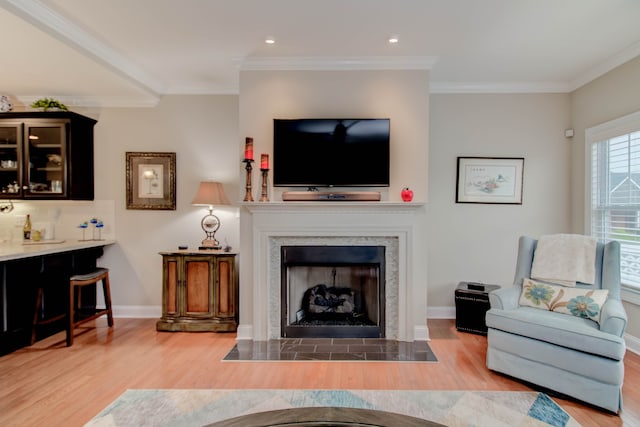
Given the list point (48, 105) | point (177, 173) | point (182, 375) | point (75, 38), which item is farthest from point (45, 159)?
point (182, 375)

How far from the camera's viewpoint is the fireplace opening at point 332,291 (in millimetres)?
3447

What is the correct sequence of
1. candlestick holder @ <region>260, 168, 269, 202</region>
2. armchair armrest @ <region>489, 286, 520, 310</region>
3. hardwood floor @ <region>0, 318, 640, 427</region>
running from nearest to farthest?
hardwood floor @ <region>0, 318, 640, 427</region> < armchair armrest @ <region>489, 286, 520, 310</region> < candlestick holder @ <region>260, 168, 269, 202</region>

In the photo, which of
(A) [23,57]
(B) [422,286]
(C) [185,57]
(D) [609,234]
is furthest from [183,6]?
(D) [609,234]

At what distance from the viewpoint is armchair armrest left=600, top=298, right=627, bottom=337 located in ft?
7.53

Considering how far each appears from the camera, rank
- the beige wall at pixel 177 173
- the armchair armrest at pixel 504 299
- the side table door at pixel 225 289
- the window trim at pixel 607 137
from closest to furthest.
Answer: the armchair armrest at pixel 504 299, the window trim at pixel 607 137, the side table door at pixel 225 289, the beige wall at pixel 177 173

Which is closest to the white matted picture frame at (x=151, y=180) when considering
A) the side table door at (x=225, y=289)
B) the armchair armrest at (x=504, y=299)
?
the side table door at (x=225, y=289)

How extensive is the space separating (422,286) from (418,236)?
49cm

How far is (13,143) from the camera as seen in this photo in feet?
12.9

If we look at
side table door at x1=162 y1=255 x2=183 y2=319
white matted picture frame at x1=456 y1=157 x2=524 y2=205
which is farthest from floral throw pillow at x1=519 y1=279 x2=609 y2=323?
side table door at x1=162 y1=255 x2=183 y2=319

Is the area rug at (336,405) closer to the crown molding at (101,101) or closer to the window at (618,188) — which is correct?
the window at (618,188)

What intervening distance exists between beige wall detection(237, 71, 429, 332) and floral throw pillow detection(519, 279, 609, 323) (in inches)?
35.3

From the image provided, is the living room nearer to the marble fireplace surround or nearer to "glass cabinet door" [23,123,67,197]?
"glass cabinet door" [23,123,67,197]

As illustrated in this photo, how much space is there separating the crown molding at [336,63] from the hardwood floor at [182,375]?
2688mm

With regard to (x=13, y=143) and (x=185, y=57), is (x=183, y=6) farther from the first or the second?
(x=13, y=143)
